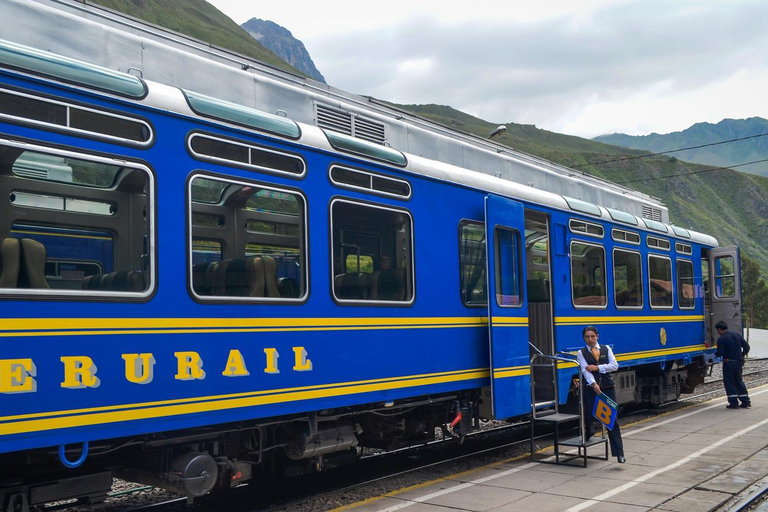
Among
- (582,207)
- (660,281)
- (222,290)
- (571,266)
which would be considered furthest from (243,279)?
(660,281)

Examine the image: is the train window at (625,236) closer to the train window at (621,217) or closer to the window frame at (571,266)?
the train window at (621,217)

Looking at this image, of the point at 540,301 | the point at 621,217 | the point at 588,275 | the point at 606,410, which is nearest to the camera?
the point at 606,410

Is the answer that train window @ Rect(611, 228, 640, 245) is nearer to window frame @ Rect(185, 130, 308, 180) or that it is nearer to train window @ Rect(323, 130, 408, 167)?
train window @ Rect(323, 130, 408, 167)

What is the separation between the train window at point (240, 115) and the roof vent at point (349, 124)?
2.73ft

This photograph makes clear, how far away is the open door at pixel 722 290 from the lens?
15164mm

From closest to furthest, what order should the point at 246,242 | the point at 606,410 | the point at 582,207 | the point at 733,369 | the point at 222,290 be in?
the point at 222,290 → the point at 246,242 → the point at 606,410 → the point at 582,207 → the point at 733,369

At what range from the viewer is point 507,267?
887 cm

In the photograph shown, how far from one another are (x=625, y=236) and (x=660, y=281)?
149 centimetres

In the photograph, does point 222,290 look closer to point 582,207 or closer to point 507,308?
point 507,308

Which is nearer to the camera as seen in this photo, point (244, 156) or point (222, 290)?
point (222, 290)

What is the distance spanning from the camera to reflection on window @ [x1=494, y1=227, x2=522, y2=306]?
8711 millimetres

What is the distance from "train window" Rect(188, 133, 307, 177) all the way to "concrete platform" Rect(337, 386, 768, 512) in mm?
3042

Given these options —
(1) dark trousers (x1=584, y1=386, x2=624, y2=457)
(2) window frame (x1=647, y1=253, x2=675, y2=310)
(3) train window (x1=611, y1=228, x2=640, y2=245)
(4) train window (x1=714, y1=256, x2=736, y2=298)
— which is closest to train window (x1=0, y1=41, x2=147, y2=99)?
(1) dark trousers (x1=584, y1=386, x2=624, y2=457)

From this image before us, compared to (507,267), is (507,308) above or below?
below
